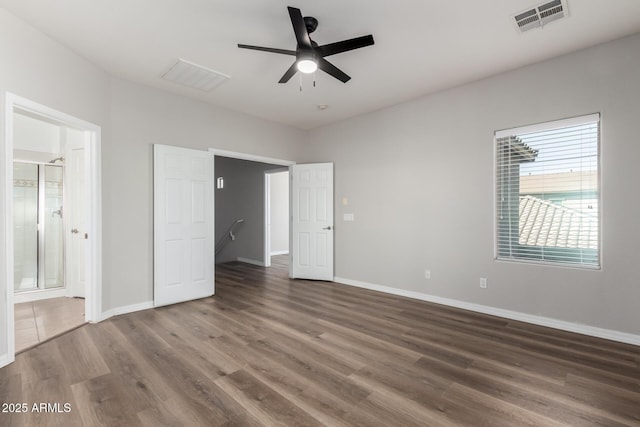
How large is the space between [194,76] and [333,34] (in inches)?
73.5

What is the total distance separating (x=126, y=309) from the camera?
3.74 metres

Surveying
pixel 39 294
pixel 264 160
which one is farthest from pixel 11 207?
pixel 264 160

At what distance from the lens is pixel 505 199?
3701 millimetres

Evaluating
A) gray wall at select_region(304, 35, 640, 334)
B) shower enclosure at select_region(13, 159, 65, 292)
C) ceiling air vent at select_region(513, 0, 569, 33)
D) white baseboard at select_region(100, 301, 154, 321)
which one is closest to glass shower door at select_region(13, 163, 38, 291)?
shower enclosure at select_region(13, 159, 65, 292)

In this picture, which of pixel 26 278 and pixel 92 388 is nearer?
pixel 92 388

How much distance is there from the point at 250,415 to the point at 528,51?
165 inches

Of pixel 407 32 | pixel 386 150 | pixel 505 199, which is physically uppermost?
pixel 407 32

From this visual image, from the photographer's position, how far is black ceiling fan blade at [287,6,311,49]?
209cm

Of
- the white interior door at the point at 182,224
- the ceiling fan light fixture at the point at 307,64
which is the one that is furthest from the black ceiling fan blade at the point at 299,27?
the white interior door at the point at 182,224

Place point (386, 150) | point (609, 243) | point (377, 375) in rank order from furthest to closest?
point (386, 150)
point (609, 243)
point (377, 375)

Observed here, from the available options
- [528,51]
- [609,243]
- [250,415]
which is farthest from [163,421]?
[528,51]

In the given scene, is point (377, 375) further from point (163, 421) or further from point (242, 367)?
point (163, 421)

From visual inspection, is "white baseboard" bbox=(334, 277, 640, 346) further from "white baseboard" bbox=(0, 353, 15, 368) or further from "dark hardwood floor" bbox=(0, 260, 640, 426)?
"white baseboard" bbox=(0, 353, 15, 368)

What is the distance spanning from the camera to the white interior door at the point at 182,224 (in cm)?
400
